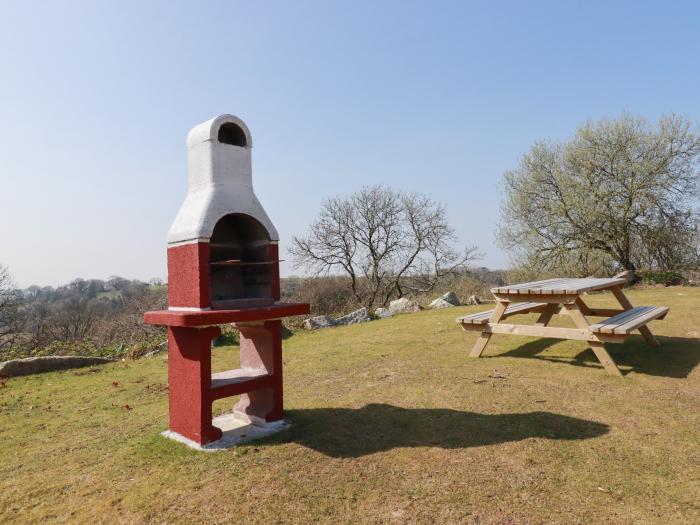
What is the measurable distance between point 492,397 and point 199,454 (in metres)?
3.30

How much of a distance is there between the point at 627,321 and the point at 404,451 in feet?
13.2

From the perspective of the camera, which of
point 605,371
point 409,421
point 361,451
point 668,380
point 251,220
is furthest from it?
point 605,371

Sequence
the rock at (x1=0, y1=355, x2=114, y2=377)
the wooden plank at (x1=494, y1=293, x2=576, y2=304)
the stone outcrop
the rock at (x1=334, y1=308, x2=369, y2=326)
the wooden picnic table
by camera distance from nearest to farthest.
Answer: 1. the wooden picnic table
2. the wooden plank at (x1=494, y1=293, x2=576, y2=304)
3. the rock at (x1=0, y1=355, x2=114, y2=377)
4. the rock at (x1=334, y1=308, x2=369, y2=326)
5. the stone outcrop

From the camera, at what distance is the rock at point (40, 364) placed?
27.2 ft

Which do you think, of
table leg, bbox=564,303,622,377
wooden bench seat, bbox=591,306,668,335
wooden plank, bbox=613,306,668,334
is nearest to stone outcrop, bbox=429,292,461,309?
wooden bench seat, bbox=591,306,668,335

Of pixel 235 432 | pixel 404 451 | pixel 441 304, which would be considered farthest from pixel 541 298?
pixel 441 304

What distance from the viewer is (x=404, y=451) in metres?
4.02

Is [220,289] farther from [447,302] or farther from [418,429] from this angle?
[447,302]

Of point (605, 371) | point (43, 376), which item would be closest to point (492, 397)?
point (605, 371)

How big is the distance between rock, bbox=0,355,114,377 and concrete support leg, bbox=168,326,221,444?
567 centimetres

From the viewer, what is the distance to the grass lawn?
10.3 ft

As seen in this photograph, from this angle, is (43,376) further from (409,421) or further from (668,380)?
(668,380)

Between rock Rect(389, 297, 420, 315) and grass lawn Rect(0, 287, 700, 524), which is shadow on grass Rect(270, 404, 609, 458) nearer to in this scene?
grass lawn Rect(0, 287, 700, 524)

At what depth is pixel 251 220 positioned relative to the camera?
5062 millimetres
